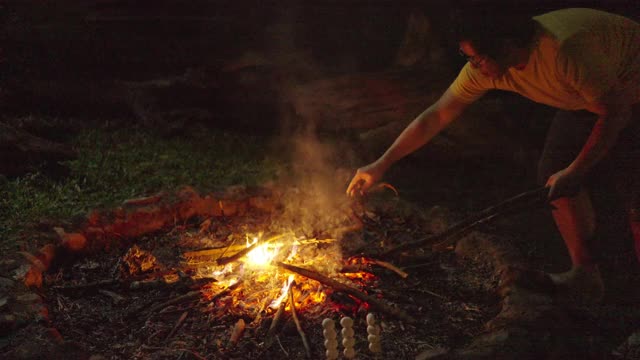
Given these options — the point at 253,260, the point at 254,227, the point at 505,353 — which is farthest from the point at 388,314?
the point at 254,227

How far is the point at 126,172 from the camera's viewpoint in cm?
628

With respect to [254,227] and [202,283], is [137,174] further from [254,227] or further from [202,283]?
[202,283]

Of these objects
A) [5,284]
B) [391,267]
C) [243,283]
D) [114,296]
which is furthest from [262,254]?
[5,284]

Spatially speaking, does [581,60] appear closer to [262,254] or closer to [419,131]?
[419,131]

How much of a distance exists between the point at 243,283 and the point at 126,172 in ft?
9.48

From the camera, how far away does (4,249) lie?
4.07 meters

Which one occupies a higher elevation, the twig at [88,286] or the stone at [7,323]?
the twig at [88,286]

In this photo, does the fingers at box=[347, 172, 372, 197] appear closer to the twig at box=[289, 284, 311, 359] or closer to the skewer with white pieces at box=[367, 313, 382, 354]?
the twig at box=[289, 284, 311, 359]

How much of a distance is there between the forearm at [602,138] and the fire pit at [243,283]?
1.23 m

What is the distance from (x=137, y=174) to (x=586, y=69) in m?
5.05

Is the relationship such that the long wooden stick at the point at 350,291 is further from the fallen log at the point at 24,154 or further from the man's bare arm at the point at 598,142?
the fallen log at the point at 24,154

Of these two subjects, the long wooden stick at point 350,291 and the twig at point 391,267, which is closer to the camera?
the long wooden stick at point 350,291

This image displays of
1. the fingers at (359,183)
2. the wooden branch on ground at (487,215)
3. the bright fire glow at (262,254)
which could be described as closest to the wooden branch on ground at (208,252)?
the bright fire glow at (262,254)

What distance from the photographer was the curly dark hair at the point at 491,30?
3.13 meters
